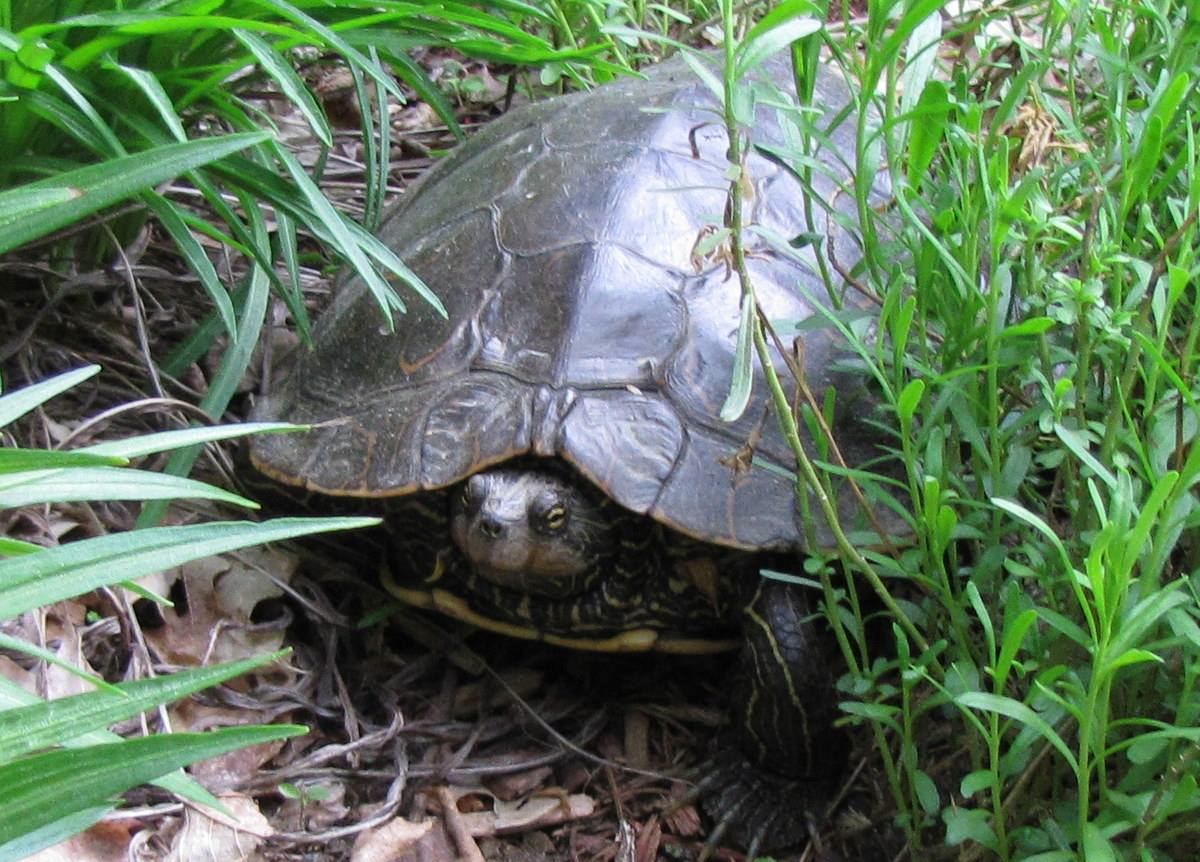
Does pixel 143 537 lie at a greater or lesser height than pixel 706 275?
greater

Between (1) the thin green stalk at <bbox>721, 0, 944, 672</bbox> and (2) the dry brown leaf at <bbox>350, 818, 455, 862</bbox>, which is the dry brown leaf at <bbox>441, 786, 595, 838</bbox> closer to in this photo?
(2) the dry brown leaf at <bbox>350, 818, 455, 862</bbox>

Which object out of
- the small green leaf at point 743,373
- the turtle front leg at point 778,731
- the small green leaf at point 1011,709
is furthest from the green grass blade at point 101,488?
the turtle front leg at point 778,731

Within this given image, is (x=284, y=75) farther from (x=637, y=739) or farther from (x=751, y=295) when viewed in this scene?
A: (x=637, y=739)

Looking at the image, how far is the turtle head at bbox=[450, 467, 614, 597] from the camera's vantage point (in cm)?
202

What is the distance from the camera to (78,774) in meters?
1.03

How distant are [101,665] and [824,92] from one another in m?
1.86

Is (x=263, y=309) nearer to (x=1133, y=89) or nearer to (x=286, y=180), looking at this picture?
(x=286, y=180)

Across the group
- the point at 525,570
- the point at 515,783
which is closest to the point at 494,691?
the point at 515,783

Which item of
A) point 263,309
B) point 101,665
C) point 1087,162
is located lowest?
point 101,665

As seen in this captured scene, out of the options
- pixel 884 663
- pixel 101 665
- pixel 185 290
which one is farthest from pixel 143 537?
pixel 185 290

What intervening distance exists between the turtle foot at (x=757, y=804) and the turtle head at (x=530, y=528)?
40 cm

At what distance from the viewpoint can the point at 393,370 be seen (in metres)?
2.25

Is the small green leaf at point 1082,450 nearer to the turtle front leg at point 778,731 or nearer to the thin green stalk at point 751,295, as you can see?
the thin green stalk at point 751,295

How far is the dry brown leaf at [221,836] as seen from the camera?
170cm
